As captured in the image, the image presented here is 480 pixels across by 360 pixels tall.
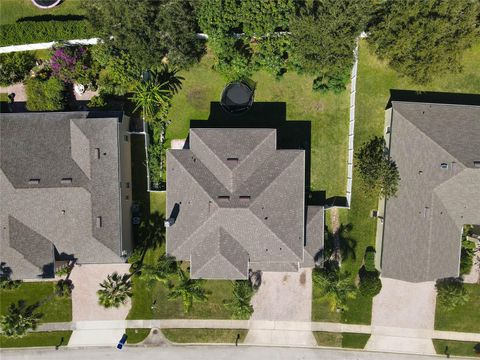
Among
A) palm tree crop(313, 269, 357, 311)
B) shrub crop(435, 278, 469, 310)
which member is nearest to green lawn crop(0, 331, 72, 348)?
palm tree crop(313, 269, 357, 311)

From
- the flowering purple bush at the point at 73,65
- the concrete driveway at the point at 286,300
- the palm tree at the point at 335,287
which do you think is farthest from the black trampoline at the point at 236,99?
the palm tree at the point at 335,287

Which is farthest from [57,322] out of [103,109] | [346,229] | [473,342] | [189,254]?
[473,342]

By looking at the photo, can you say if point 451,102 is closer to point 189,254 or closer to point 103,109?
point 189,254

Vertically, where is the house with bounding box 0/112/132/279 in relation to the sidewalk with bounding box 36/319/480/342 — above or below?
above

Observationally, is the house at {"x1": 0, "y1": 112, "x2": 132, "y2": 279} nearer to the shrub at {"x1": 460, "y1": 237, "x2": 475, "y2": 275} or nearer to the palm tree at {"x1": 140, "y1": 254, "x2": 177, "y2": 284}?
the palm tree at {"x1": 140, "y1": 254, "x2": 177, "y2": 284}

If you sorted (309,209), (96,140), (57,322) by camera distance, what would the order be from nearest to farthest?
(96,140), (309,209), (57,322)

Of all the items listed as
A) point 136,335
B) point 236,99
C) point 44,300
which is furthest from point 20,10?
point 136,335
